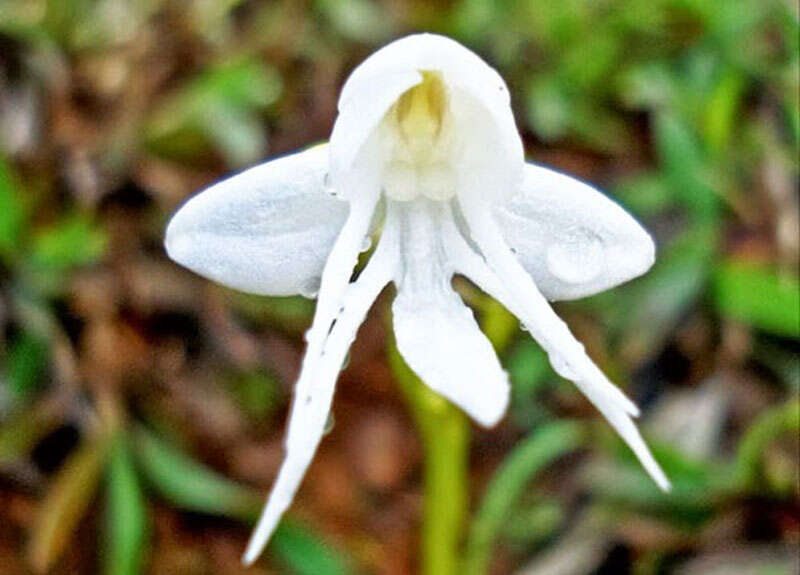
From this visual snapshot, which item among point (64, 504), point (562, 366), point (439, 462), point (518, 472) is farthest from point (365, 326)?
point (562, 366)

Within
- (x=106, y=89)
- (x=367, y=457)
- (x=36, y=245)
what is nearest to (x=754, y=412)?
(x=367, y=457)

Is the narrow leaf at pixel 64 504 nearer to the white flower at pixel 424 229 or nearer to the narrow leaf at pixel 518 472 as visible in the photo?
the narrow leaf at pixel 518 472

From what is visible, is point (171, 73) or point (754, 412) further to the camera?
point (171, 73)

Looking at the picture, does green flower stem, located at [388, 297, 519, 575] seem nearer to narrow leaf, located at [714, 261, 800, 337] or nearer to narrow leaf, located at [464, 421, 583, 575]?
narrow leaf, located at [464, 421, 583, 575]

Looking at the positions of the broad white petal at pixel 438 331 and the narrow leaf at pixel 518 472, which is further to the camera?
the narrow leaf at pixel 518 472

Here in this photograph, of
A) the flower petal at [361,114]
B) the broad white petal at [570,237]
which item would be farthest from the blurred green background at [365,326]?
the flower petal at [361,114]

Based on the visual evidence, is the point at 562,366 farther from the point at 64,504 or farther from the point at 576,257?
the point at 64,504

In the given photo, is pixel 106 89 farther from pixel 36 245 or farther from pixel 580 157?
pixel 580 157
